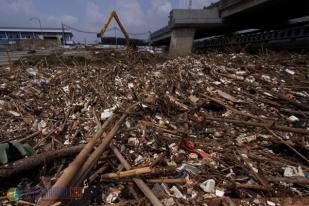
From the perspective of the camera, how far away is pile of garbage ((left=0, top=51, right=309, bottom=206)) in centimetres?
243

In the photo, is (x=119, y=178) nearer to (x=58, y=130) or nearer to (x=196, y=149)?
(x=196, y=149)

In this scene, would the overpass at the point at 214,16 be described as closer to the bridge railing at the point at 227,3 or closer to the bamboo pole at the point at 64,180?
the bridge railing at the point at 227,3

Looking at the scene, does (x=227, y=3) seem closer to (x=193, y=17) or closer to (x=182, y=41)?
(x=193, y=17)

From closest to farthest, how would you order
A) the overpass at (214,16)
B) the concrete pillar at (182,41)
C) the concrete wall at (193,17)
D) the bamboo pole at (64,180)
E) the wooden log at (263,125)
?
the bamboo pole at (64,180) < the wooden log at (263,125) < the overpass at (214,16) < the concrete wall at (193,17) < the concrete pillar at (182,41)

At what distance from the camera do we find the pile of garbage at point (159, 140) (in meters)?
2.43

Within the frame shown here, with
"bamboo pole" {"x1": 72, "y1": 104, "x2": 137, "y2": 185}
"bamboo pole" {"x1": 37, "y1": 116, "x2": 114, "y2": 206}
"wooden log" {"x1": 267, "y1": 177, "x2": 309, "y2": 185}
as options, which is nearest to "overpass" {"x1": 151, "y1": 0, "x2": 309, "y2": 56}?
"wooden log" {"x1": 267, "y1": 177, "x2": 309, "y2": 185}

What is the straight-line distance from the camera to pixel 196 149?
128 inches

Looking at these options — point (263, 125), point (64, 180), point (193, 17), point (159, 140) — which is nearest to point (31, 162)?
point (64, 180)

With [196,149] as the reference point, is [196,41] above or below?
above

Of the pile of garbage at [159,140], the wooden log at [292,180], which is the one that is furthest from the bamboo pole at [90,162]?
the wooden log at [292,180]

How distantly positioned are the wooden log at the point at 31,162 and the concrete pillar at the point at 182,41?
37.0 ft

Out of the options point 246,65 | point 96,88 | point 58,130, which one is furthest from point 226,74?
point 58,130

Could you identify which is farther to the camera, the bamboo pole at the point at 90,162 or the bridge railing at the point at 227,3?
the bridge railing at the point at 227,3

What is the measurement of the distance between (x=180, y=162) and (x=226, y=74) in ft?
15.1
